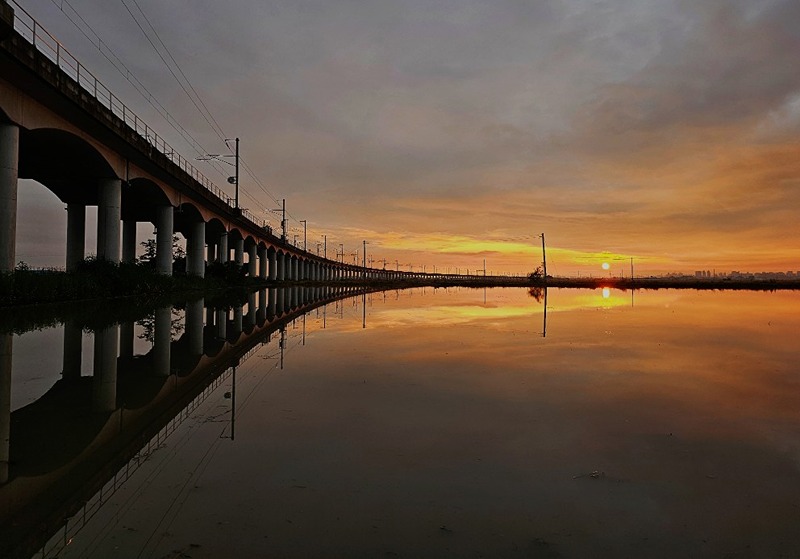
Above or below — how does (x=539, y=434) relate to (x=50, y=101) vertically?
below

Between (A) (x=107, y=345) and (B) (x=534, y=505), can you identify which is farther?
(A) (x=107, y=345)

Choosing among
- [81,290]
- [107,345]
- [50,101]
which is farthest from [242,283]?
[107,345]

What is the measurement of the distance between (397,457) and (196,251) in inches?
1996

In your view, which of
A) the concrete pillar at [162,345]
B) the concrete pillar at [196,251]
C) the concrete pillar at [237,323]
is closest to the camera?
the concrete pillar at [162,345]

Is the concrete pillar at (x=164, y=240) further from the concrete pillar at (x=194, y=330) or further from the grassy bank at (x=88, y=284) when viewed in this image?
the concrete pillar at (x=194, y=330)

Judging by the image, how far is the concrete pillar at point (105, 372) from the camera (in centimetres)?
674

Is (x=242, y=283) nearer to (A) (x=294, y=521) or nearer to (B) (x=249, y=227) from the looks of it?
(B) (x=249, y=227)

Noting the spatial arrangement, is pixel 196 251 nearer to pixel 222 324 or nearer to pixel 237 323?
pixel 237 323

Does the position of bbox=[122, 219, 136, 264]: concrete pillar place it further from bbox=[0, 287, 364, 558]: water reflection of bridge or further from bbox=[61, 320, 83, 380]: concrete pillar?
bbox=[0, 287, 364, 558]: water reflection of bridge

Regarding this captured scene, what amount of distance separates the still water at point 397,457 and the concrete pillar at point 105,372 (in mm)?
67

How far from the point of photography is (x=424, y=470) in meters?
4.49

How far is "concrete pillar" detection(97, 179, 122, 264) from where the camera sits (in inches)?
1216

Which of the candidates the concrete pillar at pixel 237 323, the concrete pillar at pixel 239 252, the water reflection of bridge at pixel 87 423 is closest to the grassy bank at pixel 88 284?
the concrete pillar at pixel 237 323

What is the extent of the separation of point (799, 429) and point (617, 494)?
3551 mm
